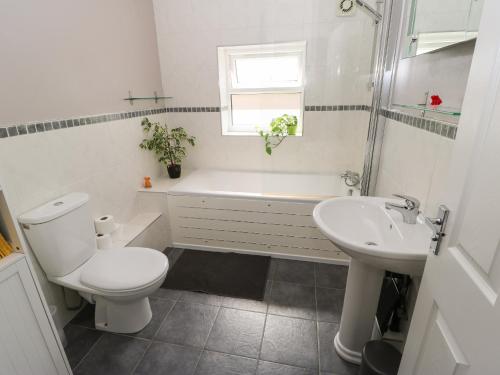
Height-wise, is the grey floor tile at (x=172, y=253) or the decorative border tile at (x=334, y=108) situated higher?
the decorative border tile at (x=334, y=108)

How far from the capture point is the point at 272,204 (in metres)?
2.22

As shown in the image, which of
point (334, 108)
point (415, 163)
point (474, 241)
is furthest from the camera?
point (334, 108)

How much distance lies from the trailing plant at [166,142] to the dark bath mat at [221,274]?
0.99 meters

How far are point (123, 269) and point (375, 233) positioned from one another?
1398mm

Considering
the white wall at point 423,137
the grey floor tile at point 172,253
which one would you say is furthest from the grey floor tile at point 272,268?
the white wall at point 423,137

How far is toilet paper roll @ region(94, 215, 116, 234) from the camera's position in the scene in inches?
74.5

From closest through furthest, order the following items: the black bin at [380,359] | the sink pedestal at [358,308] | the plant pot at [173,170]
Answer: the black bin at [380,359] → the sink pedestal at [358,308] → the plant pot at [173,170]

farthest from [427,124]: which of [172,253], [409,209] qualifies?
[172,253]

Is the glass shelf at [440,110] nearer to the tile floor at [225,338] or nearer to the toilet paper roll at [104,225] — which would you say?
the tile floor at [225,338]

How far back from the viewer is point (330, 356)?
4.87ft

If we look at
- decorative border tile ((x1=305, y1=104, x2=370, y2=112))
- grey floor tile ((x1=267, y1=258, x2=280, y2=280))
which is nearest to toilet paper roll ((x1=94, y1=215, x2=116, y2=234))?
grey floor tile ((x1=267, y1=258, x2=280, y2=280))

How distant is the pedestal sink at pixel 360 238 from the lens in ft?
3.52

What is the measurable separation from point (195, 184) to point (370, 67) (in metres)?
1.95

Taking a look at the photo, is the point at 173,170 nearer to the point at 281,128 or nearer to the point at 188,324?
the point at 281,128
